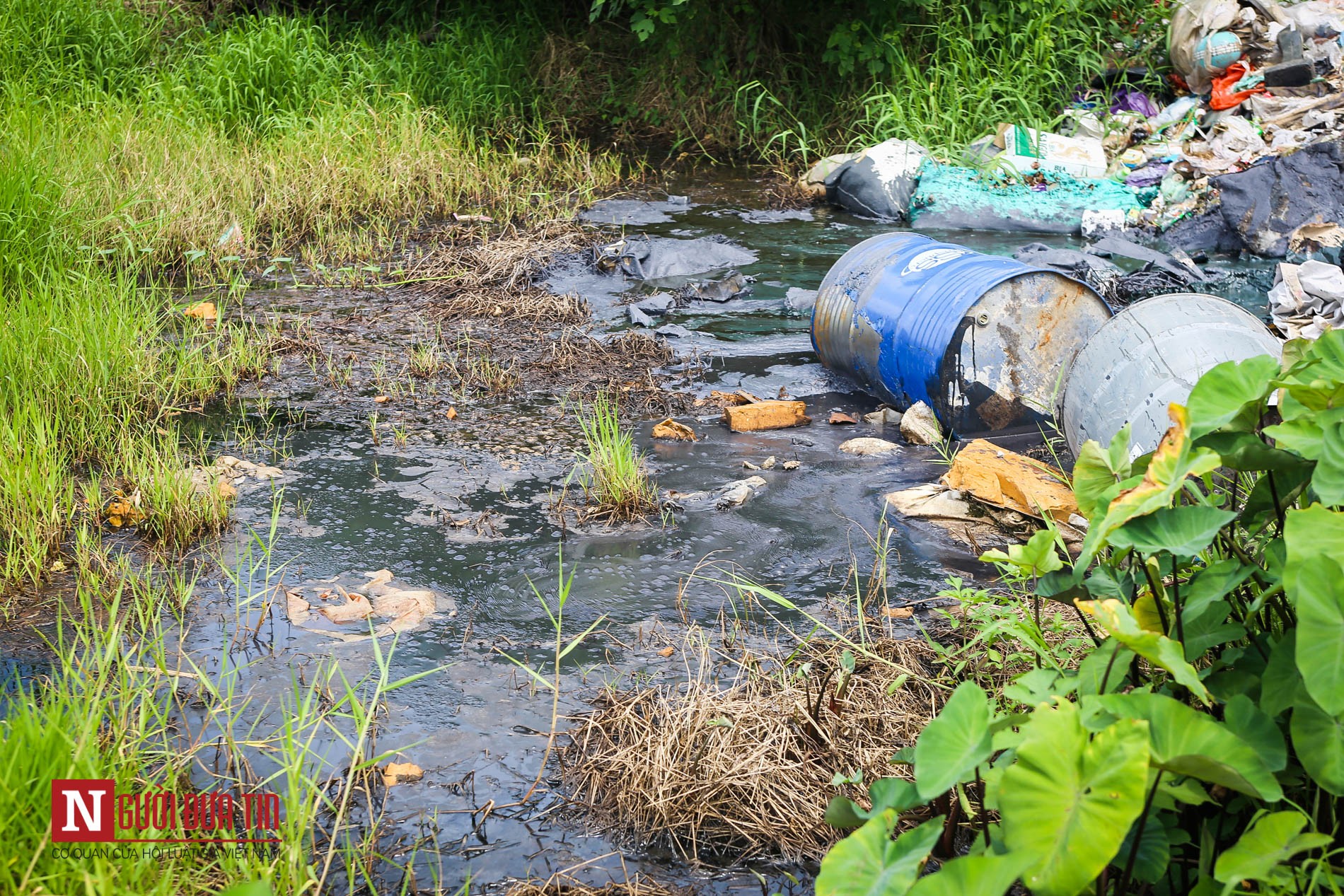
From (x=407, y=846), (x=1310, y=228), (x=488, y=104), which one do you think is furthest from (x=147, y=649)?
(x=488, y=104)

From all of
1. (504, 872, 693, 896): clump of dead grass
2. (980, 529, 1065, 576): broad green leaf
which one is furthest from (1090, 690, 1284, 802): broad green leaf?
(504, 872, 693, 896): clump of dead grass

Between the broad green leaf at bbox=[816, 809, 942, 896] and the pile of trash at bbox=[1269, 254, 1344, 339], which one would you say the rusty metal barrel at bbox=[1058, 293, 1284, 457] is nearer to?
the pile of trash at bbox=[1269, 254, 1344, 339]

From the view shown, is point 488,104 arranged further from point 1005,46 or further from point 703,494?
point 703,494

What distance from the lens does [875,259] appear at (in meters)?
4.79

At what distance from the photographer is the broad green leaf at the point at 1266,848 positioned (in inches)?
55.9

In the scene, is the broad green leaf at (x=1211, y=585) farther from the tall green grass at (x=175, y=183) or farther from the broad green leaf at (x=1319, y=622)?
the tall green grass at (x=175, y=183)

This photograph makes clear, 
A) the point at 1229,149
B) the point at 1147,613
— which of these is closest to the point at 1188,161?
the point at 1229,149

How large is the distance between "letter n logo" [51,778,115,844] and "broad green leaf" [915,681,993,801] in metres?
1.35

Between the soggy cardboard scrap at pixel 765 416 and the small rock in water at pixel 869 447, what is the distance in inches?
12.6

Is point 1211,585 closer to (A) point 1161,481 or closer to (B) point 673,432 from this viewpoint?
(A) point 1161,481

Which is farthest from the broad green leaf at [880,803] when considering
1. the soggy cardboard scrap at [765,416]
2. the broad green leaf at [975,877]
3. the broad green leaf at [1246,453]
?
the soggy cardboard scrap at [765,416]

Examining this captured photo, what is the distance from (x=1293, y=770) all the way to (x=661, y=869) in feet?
3.73

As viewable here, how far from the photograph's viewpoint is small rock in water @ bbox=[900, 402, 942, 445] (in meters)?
4.13

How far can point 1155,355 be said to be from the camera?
3.38 meters
